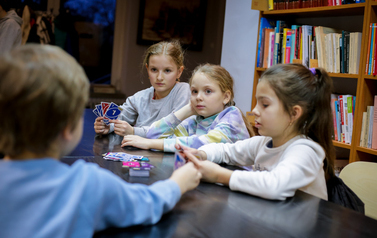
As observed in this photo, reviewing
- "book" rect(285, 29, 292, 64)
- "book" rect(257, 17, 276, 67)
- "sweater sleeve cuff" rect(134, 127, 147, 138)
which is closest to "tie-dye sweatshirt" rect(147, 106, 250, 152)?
"sweater sleeve cuff" rect(134, 127, 147, 138)

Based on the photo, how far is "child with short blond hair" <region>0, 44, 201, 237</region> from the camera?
659mm

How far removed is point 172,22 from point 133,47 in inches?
32.8

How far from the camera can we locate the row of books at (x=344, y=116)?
9.23ft

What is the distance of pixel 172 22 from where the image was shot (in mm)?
6492

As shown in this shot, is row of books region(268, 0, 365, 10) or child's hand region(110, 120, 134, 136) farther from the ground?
row of books region(268, 0, 365, 10)

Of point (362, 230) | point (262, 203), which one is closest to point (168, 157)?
point (262, 203)

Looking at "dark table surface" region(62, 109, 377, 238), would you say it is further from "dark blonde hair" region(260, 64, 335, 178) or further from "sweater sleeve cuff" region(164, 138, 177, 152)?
"sweater sleeve cuff" region(164, 138, 177, 152)

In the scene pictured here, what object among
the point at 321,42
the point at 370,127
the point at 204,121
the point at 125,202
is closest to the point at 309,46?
the point at 321,42

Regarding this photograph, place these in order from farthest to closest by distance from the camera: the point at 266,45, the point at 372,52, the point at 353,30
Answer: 1. the point at 266,45
2. the point at 353,30
3. the point at 372,52

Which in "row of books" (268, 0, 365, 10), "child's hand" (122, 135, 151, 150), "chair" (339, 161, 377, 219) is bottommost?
"chair" (339, 161, 377, 219)

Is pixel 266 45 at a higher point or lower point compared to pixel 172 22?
lower

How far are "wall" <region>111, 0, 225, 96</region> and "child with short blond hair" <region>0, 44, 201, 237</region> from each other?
5.40 meters

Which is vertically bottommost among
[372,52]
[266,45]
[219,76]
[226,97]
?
[226,97]

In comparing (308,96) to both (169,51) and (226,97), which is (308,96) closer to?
(226,97)
